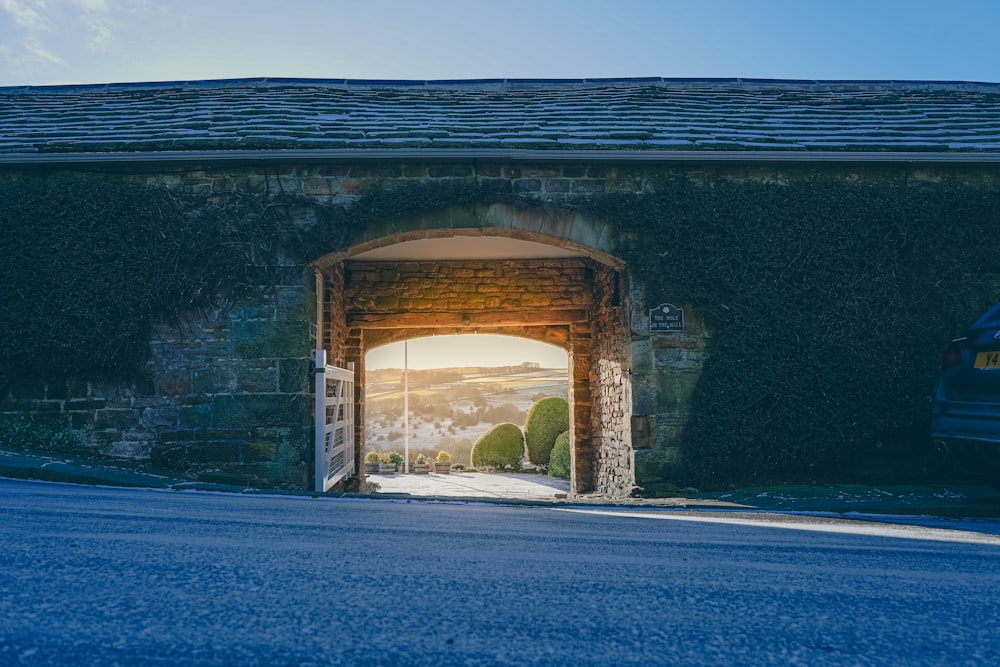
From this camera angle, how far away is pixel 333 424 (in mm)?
7430

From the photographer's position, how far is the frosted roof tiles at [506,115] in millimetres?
6695

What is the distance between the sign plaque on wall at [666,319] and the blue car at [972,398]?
7.11 feet

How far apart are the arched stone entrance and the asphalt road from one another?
4733 millimetres

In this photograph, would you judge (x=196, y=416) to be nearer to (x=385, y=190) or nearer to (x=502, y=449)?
(x=385, y=190)

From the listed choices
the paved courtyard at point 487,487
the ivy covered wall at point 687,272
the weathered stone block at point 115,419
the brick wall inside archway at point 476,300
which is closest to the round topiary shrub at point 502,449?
the paved courtyard at point 487,487

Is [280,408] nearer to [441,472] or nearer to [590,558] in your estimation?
[590,558]

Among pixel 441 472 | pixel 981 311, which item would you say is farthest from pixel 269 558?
→ pixel 441 472

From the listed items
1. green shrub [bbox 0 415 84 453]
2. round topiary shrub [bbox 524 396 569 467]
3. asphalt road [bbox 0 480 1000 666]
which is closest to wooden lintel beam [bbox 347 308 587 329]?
green shrub [bbox 0 415 84 453]

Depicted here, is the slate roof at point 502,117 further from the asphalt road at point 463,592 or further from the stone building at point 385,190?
the asphalt road at point 463,592

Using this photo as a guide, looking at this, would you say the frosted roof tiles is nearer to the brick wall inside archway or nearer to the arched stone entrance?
the arched stone entrance

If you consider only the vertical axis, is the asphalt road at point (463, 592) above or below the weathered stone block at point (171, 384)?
below

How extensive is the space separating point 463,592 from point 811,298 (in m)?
5.52

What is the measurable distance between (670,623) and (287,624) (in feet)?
3.32

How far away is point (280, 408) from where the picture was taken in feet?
20.7
